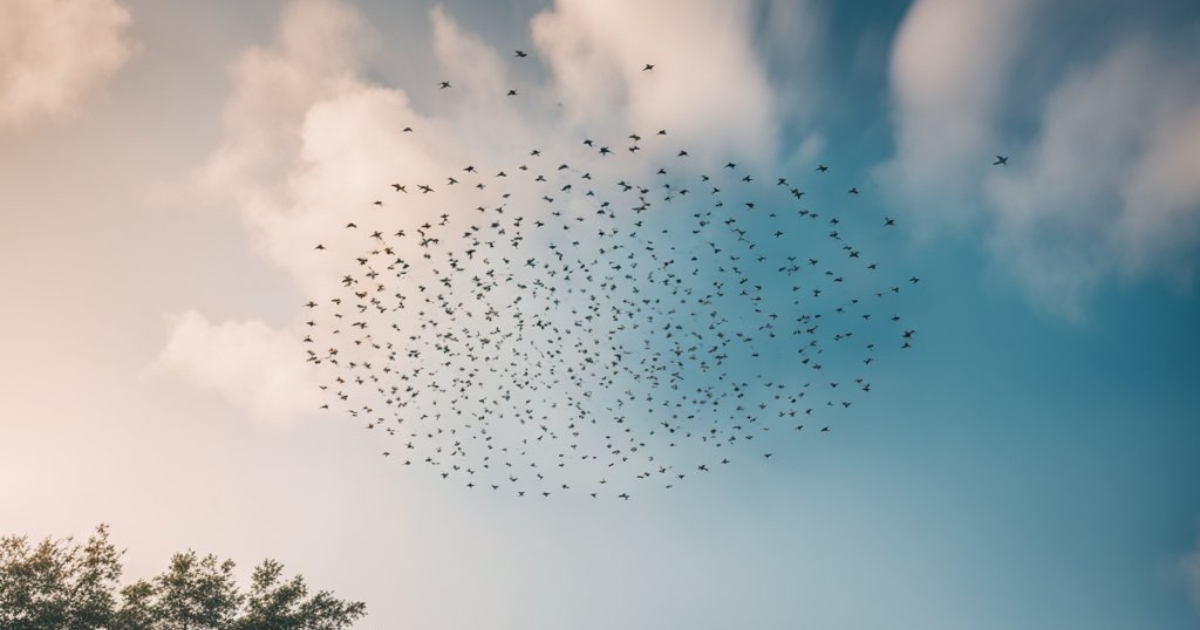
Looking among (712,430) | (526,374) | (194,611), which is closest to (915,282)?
(712,430)

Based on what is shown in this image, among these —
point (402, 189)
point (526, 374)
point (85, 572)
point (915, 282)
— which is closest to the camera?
point (402, 189)

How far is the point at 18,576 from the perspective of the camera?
94.6ft

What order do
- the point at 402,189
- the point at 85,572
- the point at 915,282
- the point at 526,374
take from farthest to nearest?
1. the point at 526,374
2. the point at 85,572
3. the point at 915,282
4. the point at 402,189

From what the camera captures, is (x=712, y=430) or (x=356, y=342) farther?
(x=712, y=430)

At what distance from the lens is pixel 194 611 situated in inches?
1286

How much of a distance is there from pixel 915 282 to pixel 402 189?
78.6 feet

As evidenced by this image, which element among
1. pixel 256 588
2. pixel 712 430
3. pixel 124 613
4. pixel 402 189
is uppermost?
pixel 402 189

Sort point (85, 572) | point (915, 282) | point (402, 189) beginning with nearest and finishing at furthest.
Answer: point (402, 189)
point (915, 282)
point (85, 572)

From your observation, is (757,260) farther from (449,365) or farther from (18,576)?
(18,576)

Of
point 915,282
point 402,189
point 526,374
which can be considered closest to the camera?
point 402,189

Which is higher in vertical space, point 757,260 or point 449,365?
point 757,260

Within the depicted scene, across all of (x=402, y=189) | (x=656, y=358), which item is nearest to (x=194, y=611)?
(x=402, y=189)

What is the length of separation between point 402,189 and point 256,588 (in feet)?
85.2

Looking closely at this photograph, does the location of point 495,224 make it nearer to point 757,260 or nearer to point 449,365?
point 449,365
